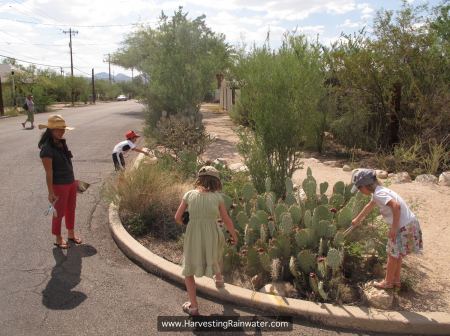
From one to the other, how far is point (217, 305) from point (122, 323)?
87cm

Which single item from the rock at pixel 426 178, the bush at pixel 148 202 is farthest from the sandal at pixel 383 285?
the rock at pixel 426 178

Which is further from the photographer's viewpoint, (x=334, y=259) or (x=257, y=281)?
(x=257, y=281)

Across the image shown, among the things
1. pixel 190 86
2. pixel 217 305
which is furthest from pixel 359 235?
pixel 190 86

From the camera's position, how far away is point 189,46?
1276cm

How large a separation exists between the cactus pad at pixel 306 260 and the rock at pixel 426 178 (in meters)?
4.71

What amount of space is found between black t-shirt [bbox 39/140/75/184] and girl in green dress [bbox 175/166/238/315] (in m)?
2.03

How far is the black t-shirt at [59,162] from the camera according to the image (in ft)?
13.7

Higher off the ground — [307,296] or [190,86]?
[190,86]

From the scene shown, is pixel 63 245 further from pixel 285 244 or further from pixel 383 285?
pixel 383 285

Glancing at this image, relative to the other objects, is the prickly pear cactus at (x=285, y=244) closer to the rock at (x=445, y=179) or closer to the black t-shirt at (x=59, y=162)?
the black t-shirt at (x=59, y=162)

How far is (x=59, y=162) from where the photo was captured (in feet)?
14.0

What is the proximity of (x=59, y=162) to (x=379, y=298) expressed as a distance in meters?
3.78

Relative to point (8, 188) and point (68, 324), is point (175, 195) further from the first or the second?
point (8, 188)

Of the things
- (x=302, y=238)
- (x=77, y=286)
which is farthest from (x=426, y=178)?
(x=77, y=286)
